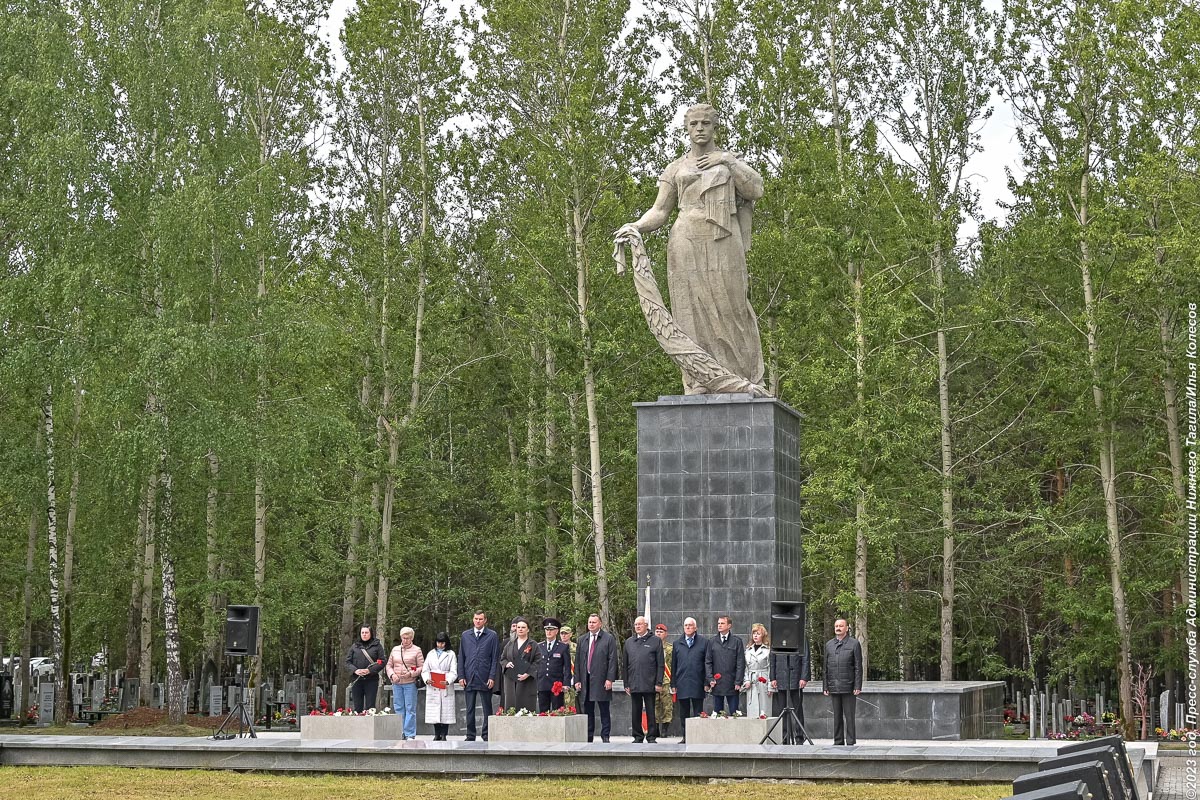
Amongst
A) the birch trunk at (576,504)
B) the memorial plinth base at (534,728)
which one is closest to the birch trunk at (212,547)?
the birch trunk at (576,504)

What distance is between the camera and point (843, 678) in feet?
52.2

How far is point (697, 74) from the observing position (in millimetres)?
32000

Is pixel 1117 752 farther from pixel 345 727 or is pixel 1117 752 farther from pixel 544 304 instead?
pixel 544 304

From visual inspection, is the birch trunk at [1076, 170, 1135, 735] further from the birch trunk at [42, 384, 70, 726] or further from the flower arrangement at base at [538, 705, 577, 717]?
the birch trunk at [42, 384, 70, 726]

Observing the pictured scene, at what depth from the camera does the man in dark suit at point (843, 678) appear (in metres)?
15.9

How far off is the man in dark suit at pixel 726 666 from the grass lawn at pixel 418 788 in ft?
7.61

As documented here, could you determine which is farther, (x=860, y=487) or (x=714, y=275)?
(x=860, y=487)

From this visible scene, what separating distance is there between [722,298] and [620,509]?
13672 millimetres

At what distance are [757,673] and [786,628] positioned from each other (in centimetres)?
126

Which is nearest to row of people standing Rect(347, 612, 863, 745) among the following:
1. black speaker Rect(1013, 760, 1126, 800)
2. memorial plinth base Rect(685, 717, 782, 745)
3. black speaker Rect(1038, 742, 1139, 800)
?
memorial plinth base Rect(685, 717, 782, 745)

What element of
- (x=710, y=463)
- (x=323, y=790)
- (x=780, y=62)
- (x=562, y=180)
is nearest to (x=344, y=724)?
(x=323, y=790)

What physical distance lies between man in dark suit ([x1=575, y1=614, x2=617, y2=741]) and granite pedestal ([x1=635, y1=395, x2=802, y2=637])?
198cm

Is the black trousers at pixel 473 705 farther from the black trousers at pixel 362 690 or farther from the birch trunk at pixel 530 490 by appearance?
the birch trunk at pixel 530 490

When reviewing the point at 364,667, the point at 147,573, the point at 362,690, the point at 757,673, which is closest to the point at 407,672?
the point at 364,667
